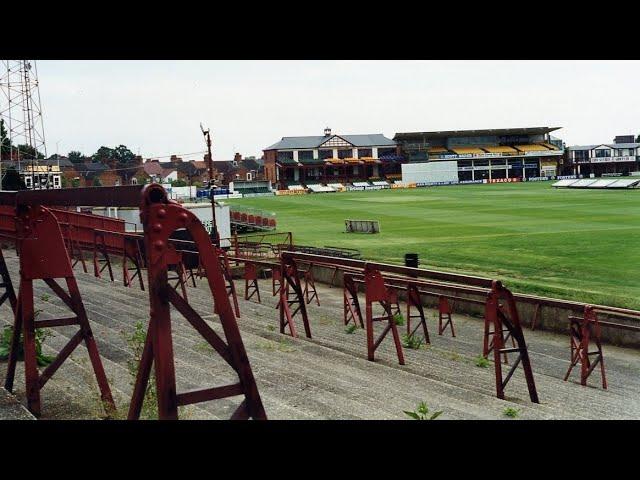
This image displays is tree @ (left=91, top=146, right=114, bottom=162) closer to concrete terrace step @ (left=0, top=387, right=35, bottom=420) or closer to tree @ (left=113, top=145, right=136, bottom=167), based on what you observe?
tree @ (left=113, top=145, right=136, bottom=167)

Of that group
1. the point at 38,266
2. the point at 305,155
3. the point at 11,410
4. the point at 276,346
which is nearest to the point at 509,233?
the point at 276,346

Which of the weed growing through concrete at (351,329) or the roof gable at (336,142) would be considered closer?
the weed growing through concrete at (351,329)

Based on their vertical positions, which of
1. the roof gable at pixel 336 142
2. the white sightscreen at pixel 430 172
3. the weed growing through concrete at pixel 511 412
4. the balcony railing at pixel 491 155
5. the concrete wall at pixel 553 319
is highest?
the roof gable at pixel 336 142

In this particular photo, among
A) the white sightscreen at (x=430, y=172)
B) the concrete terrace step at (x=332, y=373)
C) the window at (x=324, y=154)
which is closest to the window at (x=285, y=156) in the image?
the window at (x=324, y=154)

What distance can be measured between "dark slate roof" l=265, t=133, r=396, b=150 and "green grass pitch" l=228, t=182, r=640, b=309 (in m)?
5.55

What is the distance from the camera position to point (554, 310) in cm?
1434

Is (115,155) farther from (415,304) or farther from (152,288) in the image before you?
(152,288)

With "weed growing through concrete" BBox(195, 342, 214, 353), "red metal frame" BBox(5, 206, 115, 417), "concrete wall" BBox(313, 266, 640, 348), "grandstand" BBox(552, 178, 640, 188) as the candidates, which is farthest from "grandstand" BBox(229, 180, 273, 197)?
"red metal frame" BBox(5, 206, 115, 417)

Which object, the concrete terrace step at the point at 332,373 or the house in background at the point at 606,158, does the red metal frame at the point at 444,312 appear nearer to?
the concrete terrace step at the point at 332,373

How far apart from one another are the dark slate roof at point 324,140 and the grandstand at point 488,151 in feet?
4.71

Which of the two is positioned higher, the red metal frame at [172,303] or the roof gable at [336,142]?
the roof gable at [336,142]

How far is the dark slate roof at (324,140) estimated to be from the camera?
61.8 metres
